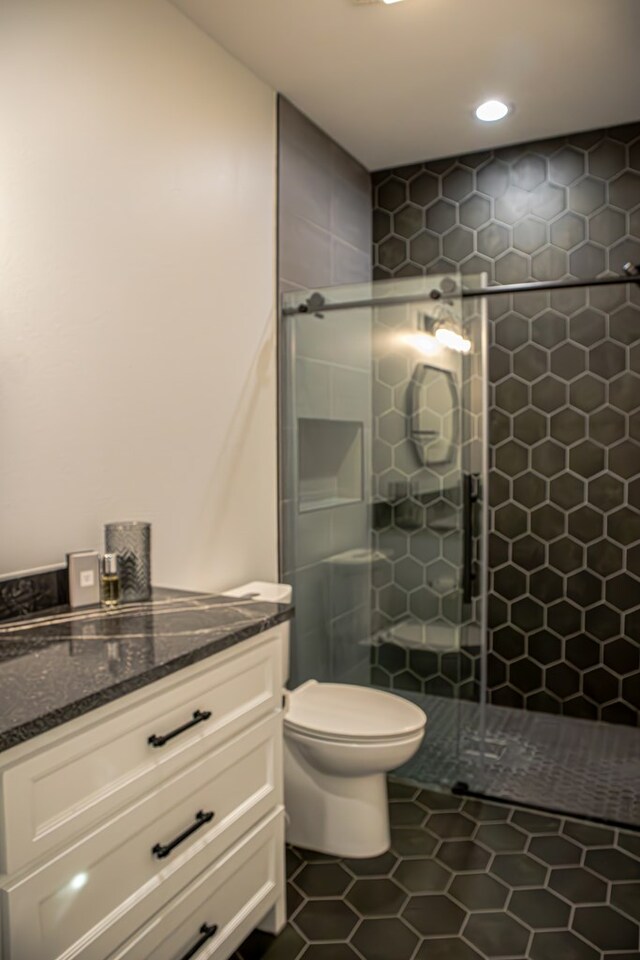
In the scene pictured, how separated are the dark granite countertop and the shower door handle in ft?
3.52

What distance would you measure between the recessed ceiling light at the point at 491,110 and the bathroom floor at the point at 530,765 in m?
2.35

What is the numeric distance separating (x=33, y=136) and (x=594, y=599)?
2835 millimetres

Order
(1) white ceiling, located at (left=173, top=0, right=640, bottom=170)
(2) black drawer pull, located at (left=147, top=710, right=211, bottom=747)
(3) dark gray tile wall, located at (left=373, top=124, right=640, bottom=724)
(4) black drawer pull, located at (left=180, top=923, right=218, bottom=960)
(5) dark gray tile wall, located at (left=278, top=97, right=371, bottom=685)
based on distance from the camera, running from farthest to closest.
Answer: (3) dark gray tile wall, located at (left=373, top=124, right=640, bottom=724)
(5) dark gray tile wall, located at (left=278, top=97, right=371, bottom=685)
(1) white ceiling, located at (left=173, top=0, right=640, bottom=170)
(4) black drawer pull, located at (left=180, top=923, right=218, bottom=960)
(2) black drawer pull, located at (left=147, top=710, right=211, bottom=747)

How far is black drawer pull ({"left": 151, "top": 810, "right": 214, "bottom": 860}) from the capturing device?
1.38 metres

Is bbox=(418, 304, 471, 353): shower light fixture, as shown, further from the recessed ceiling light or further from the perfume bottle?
the perfume bottle

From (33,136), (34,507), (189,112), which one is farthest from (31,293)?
(189,112)

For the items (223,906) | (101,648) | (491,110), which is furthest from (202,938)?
(491,110)

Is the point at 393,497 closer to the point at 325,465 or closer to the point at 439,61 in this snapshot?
the point at 325,465

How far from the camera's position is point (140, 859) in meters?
1.35

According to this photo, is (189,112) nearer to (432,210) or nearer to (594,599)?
(432,210)

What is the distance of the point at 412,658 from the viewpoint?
9.05 ft

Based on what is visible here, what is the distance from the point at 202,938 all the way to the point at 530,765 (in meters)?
1.70

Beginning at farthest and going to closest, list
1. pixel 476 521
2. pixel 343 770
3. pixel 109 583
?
pixel 476 521 → pixel 343 770 → pixel 109 583

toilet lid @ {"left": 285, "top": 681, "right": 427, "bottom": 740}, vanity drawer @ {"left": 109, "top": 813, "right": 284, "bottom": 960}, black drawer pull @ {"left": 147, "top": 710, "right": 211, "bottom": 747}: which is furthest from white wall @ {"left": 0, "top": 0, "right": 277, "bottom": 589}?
vanity drawer @ {"left": 109, "top": 813, "right": 284, "bottom": 960}
